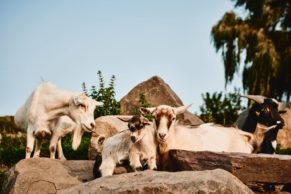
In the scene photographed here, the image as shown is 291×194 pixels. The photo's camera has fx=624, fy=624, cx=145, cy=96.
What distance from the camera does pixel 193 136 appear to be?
10.1 meters

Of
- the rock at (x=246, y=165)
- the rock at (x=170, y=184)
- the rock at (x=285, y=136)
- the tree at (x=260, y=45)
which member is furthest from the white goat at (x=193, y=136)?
the tree at (x=260, y=45)

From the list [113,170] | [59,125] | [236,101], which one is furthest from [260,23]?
[113,170]

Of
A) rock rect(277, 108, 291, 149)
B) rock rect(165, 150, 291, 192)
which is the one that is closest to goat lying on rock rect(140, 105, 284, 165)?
rock rect(165, 150, 291, 192)

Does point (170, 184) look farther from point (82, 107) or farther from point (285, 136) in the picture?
point (285, 136)

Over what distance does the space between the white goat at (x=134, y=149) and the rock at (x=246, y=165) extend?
53 centimetres

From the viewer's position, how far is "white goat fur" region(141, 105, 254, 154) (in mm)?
9031

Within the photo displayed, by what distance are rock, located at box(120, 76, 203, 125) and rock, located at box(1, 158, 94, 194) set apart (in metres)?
5.95

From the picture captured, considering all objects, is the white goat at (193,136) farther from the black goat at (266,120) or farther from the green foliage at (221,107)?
the green foliage at (221,107)

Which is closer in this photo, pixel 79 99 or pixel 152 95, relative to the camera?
pixel 79 99

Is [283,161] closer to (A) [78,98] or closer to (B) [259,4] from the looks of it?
(A) [78,98]

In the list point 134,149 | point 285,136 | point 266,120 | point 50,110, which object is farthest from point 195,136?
point 285,136

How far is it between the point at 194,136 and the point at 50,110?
2.81m

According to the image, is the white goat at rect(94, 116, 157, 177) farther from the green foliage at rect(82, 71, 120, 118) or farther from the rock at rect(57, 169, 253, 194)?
the green foliage at rect(82, 71, 120, 118)

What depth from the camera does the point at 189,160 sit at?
922 cm
